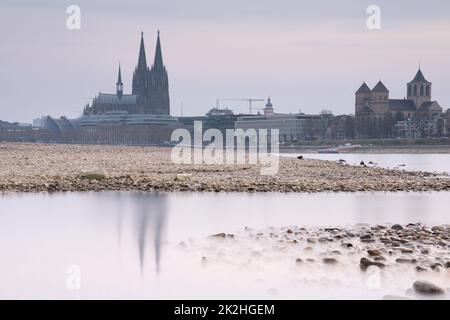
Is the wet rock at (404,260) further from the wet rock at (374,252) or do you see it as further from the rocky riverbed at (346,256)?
the wet rock at (374,252)

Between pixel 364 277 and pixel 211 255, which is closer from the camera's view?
pixel 364 277

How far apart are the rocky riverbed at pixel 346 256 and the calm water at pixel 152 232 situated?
27cm

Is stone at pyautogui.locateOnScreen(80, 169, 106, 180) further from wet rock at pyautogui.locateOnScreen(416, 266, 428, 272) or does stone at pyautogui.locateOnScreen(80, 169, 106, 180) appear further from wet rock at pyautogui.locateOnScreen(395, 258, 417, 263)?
wet rock at pyautogui.locateOnScreen(416, 266, 428, 272)

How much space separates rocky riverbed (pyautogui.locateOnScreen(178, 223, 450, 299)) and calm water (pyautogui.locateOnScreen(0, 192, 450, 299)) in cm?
27

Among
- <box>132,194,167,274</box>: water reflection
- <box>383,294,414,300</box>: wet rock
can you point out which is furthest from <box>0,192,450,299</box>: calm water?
<box>383,294,414,300</box>: wet rock

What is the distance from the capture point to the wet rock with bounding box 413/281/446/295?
10.9 metres

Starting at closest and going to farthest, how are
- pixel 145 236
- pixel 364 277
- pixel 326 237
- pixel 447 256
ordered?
pixel 364 277, pixel 447 256, pixel 326 237, pixel 145 236

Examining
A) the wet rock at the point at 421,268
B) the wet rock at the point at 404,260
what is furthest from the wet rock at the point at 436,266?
the wet rock at the point at 404,260

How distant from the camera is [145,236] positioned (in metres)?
17.3

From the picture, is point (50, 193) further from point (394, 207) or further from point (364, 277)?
point (364, 277)

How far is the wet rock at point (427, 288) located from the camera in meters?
10.9

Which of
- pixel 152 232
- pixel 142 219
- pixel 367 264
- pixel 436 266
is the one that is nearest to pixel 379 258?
pixel 367 264

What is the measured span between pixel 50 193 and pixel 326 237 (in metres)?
12.9
